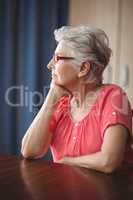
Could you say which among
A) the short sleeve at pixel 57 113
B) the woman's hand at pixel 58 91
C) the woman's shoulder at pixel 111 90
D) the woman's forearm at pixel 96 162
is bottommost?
the woman's forearm at pixel 96 162

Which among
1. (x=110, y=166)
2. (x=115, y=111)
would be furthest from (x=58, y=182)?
(x=115, y=111)

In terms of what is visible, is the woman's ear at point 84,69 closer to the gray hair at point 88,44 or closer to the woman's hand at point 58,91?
the gray hair at point 88,44

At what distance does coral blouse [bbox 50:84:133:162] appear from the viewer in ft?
4.75

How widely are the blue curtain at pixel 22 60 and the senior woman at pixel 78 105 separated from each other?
996 millimetres

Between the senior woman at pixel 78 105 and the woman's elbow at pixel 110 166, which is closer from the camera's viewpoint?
the woman's elbow at pixel 110 166

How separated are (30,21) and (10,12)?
177 millimetres

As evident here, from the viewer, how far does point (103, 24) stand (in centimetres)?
A: 277

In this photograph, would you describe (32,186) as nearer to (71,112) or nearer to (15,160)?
(15,160)

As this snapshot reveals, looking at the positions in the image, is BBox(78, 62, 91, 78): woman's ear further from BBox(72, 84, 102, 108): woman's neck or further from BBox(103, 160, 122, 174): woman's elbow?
BBox(103, 160, 122, 174): woman's elbow

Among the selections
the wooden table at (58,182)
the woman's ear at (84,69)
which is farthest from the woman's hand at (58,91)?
the wooden table at (58,182)

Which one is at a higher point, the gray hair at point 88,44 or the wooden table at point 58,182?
the gray hair at point 88,44

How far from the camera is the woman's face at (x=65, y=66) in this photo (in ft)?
5.18

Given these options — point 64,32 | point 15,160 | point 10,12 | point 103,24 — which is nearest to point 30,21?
point 10,12

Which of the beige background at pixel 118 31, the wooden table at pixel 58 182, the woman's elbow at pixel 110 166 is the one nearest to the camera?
the wooden table at pixel 58 182
